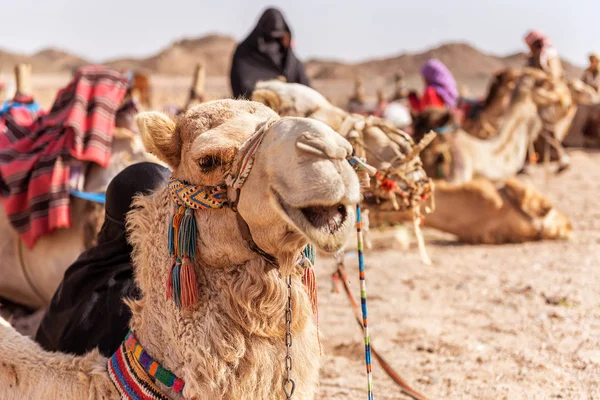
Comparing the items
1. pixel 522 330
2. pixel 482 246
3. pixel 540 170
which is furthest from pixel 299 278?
pixel 540 170

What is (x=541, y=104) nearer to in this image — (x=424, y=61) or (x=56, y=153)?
(x=56, y=153)

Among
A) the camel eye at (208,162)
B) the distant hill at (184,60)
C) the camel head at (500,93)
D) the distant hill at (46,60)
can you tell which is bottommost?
the distant hill at (46,60)

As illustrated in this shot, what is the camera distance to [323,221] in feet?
4.60

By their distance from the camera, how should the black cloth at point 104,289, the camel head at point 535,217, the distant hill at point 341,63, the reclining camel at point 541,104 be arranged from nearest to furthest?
the black cloth at point 104,289 < the camel head at point 535,217 < the reclining camel at point 541,104 < the distant hill at point 341,63

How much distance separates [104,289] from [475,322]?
7.97ft

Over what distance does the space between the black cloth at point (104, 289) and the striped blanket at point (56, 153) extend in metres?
1.18

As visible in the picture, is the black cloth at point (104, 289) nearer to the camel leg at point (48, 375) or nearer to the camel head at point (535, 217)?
the camel leg at point (48, 375)

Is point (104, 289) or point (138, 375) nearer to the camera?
point (138, 375)

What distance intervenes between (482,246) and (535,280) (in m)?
1.36

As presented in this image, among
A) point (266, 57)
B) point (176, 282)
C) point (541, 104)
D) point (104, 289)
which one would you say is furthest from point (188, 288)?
point (541, 104)

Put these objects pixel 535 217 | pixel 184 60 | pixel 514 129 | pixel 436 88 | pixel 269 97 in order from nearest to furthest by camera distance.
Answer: pixel 269 97, pixel 535 217, pixel 514 129, pixel 436 88, pixel 184 60

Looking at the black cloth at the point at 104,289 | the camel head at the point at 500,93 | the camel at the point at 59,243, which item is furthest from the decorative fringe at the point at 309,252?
the camel head at the point at 500,93

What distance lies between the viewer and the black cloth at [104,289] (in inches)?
93.8

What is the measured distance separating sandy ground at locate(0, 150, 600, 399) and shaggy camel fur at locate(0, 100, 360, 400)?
1.49 metres
